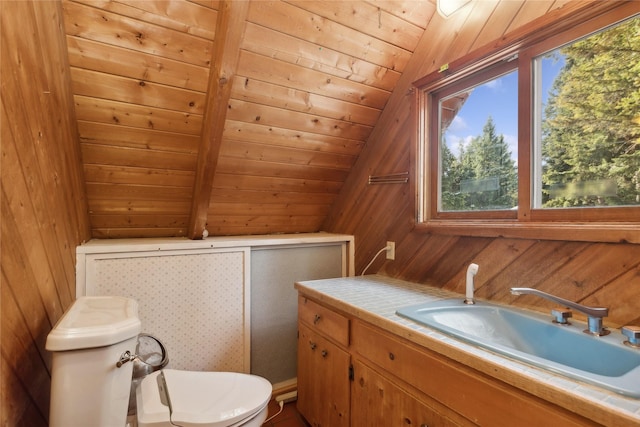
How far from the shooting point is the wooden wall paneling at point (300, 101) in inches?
64.5

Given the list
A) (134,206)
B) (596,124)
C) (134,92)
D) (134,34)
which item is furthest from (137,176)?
(596,124)

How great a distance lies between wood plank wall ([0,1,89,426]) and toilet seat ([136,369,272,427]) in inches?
13.7

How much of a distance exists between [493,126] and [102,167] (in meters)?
2.02

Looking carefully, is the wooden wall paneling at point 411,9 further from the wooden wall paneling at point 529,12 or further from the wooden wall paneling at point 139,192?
the wooden wall paneling at point 139,192

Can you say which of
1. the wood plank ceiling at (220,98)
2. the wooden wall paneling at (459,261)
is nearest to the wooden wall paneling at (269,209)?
the wood plank ceiling at (220,98)

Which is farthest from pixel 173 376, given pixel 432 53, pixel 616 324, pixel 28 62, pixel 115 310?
pixel 432 53

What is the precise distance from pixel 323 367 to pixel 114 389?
0.91 meters

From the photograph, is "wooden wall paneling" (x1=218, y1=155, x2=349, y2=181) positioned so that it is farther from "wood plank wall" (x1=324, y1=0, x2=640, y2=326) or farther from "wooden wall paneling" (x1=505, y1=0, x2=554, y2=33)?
"wooden wall paneling" (x1=505, y1=0, x2=554, y2=33)

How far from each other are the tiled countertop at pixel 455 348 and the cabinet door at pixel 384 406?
0.67ft

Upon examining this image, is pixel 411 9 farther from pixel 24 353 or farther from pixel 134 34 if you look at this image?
pixel 24 353

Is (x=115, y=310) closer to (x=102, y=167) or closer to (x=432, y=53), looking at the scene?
(x=102, y=167)

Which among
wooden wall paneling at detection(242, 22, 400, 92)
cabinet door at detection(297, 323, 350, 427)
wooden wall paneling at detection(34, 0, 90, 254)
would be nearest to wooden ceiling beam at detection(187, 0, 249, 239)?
wooden wall paneling at detection(242, 22, 400, 92)

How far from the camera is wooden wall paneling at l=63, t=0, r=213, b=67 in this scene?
1.23m

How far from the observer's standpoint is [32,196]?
96cm
